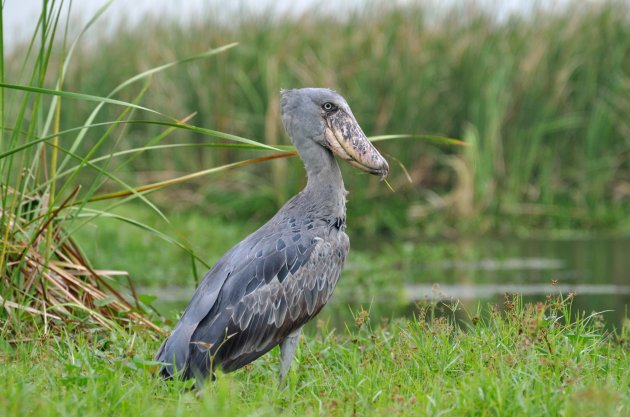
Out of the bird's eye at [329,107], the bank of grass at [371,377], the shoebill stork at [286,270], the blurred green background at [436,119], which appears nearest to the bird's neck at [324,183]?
the shoebill stork at [286,270]

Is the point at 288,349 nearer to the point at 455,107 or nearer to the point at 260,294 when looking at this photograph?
the point at 260,294

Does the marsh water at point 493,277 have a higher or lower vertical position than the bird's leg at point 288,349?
lower

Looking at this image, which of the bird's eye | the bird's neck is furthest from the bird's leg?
the bird's eye

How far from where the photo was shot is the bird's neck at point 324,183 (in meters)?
5.11

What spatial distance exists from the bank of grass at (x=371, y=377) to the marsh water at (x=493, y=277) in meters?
2.20

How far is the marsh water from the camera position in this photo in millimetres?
8391

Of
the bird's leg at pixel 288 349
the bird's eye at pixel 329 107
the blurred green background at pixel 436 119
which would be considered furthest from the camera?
the blurred green background at pixel 436 119

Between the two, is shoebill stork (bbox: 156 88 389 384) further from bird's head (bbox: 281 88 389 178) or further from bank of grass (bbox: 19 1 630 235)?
bank of grass (bbox: 19 1 630 235)

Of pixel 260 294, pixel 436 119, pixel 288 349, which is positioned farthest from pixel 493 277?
pixel 260 294

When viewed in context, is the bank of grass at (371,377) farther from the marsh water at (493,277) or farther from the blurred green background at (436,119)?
the blurred green background at (436,119)

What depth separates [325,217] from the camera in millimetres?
5086

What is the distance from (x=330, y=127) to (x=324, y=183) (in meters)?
0.29

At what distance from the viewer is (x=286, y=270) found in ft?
16.0

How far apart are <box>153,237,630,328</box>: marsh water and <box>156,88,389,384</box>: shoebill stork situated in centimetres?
240
